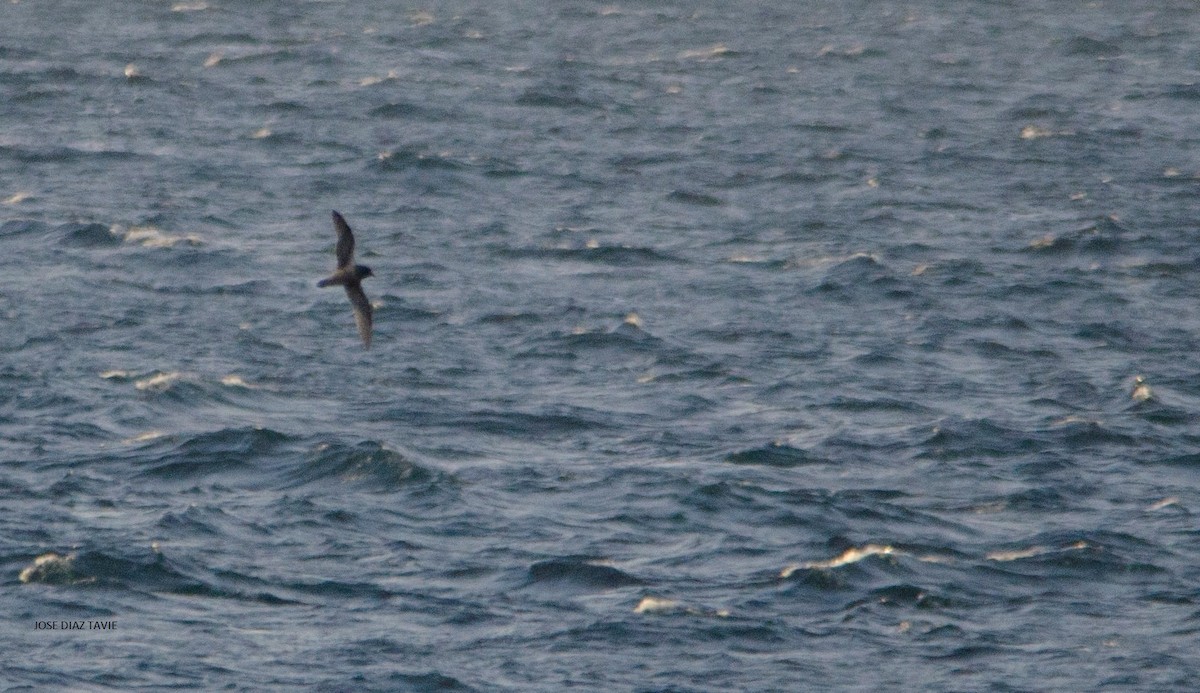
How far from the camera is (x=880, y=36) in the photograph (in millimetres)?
87375

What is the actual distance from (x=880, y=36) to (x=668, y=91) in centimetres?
1639

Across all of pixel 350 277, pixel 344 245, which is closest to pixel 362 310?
pixel 350 277

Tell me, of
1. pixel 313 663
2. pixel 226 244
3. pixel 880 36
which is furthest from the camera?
pixel 880 36

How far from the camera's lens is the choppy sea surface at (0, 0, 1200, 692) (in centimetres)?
3328

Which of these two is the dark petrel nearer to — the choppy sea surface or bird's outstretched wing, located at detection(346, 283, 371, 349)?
bird's outstretched wing, located at detection(346, 283, 371, 349)

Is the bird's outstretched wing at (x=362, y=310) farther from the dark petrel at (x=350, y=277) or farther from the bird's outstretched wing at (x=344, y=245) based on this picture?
the bird's outstretched wing at (x=344, y=245)

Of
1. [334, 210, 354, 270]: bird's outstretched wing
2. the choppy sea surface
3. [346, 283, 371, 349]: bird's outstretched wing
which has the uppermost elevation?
[334, 210, 354, 270]: bird's outstretched wing

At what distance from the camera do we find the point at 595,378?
45.0m

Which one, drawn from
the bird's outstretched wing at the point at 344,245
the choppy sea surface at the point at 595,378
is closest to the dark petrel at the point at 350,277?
the bird's outstretched wing at the point at 344,245

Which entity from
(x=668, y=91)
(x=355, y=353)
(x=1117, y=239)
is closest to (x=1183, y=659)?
(x=355, y=353)

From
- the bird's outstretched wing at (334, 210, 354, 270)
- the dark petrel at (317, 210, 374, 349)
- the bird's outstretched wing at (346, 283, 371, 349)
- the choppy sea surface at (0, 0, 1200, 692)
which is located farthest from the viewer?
the choppy sea surface at (0, 0, 1200, 692)

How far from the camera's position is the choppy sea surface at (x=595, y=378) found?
33281 millimetres

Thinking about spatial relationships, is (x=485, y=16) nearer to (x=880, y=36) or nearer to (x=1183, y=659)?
(x=880, y=36)

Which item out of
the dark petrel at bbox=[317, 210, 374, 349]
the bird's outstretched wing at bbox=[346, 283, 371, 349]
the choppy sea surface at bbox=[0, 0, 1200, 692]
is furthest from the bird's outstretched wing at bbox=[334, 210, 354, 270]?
the choppy sea surface at bbox=[0, 0, 1200, 692]
